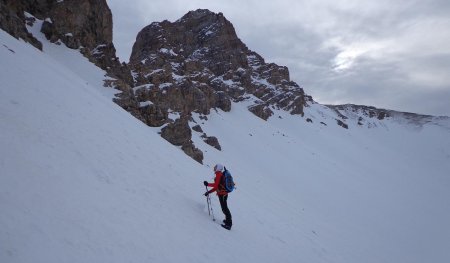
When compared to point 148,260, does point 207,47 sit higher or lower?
higher

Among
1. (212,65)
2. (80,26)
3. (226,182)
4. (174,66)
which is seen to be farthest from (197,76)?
(226,182)

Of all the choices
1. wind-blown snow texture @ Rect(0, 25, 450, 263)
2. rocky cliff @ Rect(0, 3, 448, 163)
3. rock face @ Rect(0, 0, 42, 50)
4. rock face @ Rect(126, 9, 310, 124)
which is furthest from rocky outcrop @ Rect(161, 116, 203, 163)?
rock face @ Rect(126, 9, 310, 124)

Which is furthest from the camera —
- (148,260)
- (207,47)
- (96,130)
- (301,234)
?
(207,47)

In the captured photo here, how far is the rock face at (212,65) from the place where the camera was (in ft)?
189

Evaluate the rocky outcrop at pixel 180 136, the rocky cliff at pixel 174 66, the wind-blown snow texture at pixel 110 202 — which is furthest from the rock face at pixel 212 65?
the wind-blown snow texture at pixel 110 202

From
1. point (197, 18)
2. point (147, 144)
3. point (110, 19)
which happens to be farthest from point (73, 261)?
point (197, 18)

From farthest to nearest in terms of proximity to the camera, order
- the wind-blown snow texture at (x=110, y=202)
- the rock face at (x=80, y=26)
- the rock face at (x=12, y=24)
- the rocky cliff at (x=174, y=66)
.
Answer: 1. the rock face at (x=80, y=26)
2. the rocky cliff at (x=174, y=66)
3. the rock face at (x=12, y=24)
4. the wind-blown snow texture at (x=110, y=202)

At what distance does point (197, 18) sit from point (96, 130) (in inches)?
3274

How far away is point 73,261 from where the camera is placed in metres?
6.20

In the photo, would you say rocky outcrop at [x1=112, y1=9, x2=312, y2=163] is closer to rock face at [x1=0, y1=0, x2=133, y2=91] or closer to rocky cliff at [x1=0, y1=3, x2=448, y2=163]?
rocky cliff at [x1=0, y1=3, x2=448, y2=163]

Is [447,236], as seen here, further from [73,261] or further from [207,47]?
[207,47]

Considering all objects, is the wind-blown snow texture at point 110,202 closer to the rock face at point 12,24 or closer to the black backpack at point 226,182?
the black backpack at point 226,182

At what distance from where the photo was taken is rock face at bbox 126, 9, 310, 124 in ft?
189

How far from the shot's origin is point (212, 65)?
84.9 m
